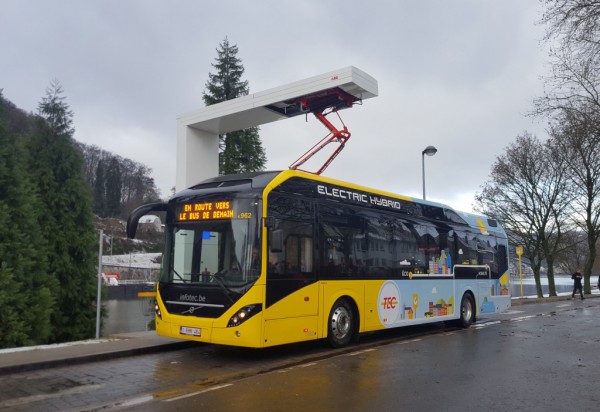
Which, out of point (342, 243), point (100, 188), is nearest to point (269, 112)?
point (342, 243)

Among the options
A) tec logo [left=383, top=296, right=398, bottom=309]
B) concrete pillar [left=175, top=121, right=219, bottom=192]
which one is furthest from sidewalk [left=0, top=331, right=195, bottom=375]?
concrete pillar [left=175, top=121, right=219, bottom=192]

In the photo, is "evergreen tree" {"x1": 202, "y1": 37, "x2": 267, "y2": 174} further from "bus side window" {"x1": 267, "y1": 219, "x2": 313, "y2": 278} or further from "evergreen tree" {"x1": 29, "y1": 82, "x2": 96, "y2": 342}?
"bus side window" {"x1": 267, "y1": 219, "x2": 313, "y2": 278}

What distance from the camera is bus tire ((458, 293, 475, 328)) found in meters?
14.6

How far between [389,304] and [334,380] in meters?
4.49

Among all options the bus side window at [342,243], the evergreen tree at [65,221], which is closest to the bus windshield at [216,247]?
the bus side window at [342,243]

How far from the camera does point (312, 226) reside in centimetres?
963

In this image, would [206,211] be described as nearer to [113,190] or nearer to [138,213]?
[138,213]

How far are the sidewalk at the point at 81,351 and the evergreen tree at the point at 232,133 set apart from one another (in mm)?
15200

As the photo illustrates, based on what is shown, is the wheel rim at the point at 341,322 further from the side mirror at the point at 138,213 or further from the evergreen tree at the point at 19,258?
the evergreen tree at the point at 19,258

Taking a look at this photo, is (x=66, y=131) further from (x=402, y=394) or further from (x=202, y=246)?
(x=402, y=394)

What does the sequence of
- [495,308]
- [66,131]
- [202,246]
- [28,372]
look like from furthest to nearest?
[495,308], [66,131], [202,246], [28,372]

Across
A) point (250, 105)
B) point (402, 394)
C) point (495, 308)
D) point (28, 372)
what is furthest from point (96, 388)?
point (495, 308)

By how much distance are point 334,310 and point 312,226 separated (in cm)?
178

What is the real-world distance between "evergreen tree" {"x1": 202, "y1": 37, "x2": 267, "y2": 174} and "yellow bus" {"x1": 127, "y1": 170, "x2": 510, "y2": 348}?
14400 millimetres
